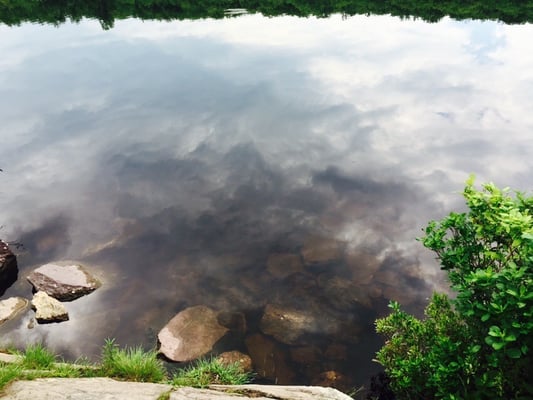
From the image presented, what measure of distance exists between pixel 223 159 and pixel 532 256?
15.0 metres

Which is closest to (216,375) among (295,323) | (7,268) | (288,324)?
(288,324)

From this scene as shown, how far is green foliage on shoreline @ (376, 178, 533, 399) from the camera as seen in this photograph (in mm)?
4949

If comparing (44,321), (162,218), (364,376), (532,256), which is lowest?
(364,376)

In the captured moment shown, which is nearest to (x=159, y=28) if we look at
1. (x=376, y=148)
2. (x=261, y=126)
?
(x=261, y=126)

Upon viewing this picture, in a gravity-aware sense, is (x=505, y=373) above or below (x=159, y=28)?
below

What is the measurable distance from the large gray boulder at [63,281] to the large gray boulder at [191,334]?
337 centimetres

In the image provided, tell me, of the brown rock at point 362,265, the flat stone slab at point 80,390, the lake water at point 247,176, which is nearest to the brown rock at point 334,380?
the lake water at point 247,176

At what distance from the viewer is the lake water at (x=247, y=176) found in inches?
455

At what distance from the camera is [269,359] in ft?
32.4

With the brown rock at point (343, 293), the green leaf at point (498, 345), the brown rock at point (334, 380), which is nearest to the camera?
the green leaf at point (498, 345)

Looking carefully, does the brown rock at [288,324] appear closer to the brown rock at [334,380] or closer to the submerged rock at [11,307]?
the brown rock at [334,380]

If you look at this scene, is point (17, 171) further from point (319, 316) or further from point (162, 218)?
point (319, 316)

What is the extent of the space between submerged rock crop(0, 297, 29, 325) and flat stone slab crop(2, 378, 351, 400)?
6.54 metres

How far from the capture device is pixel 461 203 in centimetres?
1514
